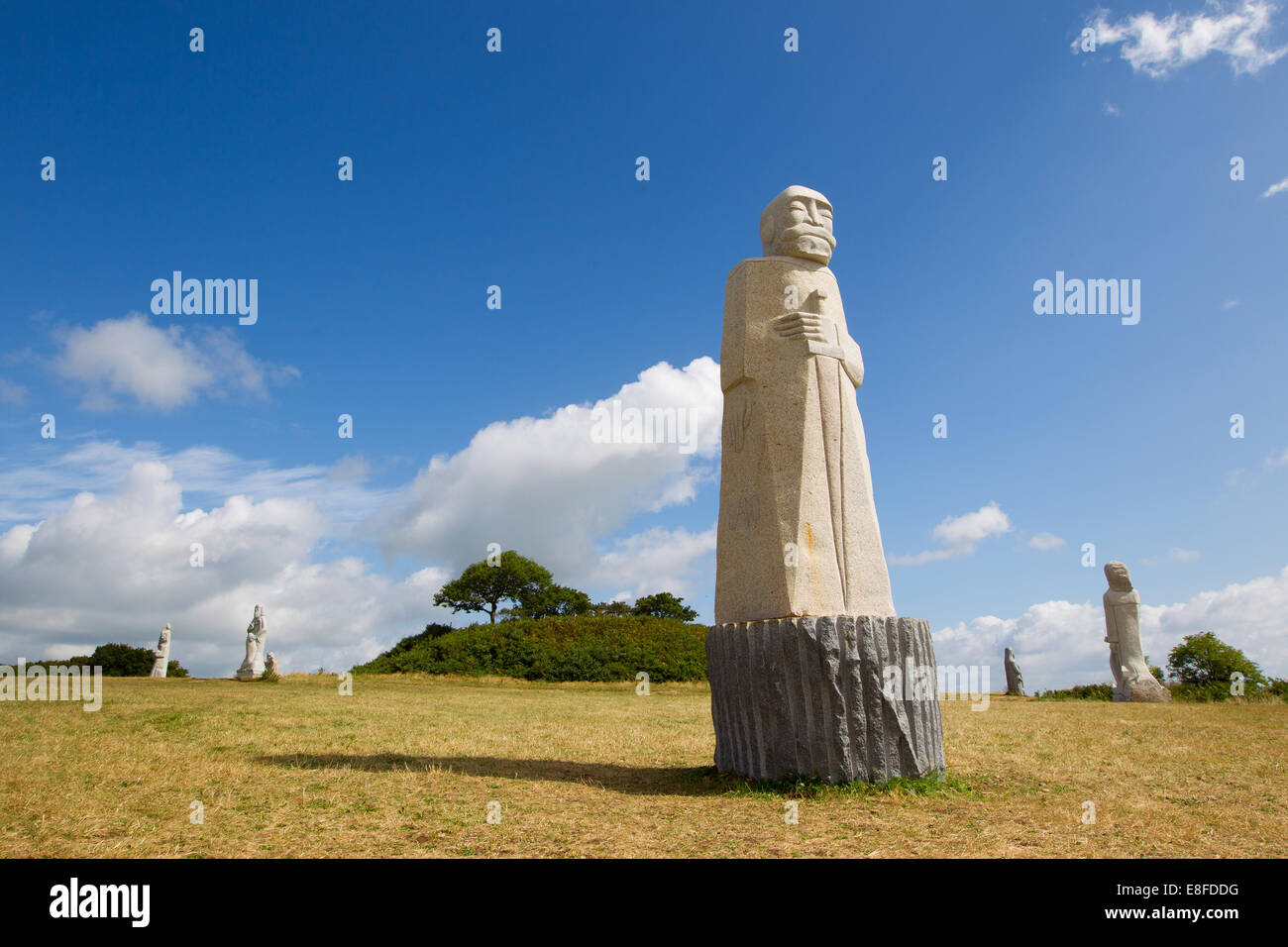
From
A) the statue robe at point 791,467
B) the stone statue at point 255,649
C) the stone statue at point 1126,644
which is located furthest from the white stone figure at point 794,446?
the stone statue at point 255,649

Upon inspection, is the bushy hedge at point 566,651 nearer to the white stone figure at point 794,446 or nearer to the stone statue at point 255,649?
the stone statue at point 255,649

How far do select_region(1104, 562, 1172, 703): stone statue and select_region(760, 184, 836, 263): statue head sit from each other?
55.3ft

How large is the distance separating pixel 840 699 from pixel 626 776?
2.60 meters

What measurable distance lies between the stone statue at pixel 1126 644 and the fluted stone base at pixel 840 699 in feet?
54.6

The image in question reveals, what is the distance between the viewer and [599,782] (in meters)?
7.33

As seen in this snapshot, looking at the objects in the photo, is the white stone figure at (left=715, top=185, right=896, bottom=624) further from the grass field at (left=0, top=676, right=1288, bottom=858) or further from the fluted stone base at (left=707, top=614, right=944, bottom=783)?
the grass field at (left=0, top=676, right=1288, bottom=858)

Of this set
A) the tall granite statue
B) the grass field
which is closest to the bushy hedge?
the grass field

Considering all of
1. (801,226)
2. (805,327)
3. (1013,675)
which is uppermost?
(801,226)

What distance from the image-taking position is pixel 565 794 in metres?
6.58

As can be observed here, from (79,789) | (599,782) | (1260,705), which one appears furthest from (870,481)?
(1260,705)

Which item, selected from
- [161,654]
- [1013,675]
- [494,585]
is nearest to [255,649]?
[161,654]

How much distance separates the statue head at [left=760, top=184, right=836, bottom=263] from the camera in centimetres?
857

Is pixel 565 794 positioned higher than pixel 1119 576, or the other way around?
pixel 1119 576

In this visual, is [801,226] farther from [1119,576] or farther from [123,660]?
[123,660]
